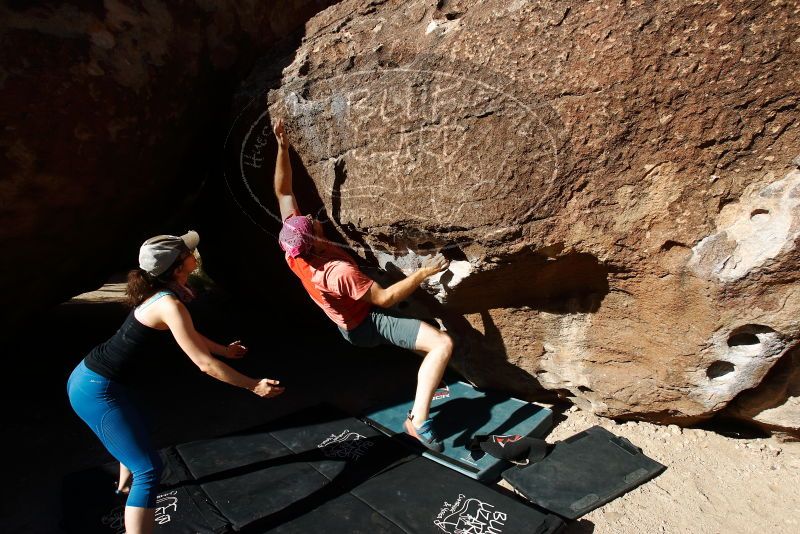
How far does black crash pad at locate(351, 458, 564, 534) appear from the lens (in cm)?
197

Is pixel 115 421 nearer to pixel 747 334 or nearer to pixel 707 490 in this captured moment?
pixel 707 490

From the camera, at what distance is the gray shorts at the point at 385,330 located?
8.42ft

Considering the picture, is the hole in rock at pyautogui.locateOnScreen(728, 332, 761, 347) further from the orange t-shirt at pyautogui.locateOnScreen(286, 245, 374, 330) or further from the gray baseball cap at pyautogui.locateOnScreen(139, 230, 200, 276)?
the gray baseball cap at pyautogui.locateOnScreen(139, 230, 200, 276)

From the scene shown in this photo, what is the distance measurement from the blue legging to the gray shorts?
98cm

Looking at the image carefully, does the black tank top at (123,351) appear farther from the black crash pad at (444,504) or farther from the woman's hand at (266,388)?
the black crash pad at (444,504)

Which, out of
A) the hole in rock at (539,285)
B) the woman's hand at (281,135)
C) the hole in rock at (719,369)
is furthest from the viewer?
the woman's hand at (281,135)

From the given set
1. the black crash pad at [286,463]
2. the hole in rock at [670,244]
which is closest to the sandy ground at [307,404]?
the black crash pad at [286,463]

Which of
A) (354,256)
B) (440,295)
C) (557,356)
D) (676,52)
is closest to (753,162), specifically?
(676,52)

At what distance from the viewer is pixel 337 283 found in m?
2.39

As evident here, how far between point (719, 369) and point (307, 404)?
2.07 m

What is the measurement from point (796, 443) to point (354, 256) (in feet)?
7.02

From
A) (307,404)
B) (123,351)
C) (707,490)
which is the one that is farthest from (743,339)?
(123,351)

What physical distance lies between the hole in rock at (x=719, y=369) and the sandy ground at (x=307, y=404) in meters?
0.39

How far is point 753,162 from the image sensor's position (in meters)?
1.91
